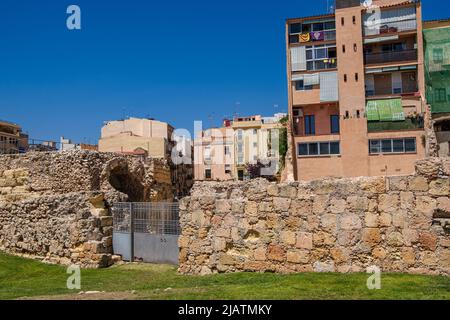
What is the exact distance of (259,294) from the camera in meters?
8.31

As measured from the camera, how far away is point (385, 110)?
147 feet

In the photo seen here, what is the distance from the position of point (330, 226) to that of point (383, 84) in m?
39.1

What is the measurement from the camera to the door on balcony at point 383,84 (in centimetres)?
4650

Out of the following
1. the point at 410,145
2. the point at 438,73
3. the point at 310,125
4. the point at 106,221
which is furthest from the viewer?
the point at 438,73

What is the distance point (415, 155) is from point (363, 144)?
4582 millimetres

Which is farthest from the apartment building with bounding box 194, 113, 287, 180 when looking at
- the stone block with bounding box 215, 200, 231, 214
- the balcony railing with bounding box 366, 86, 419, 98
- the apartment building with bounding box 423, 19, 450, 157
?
the stone block with bounding box 215, 200, 231, 214

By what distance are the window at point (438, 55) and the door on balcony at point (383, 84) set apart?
532 cm

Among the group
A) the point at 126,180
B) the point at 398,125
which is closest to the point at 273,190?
the point at 126,180

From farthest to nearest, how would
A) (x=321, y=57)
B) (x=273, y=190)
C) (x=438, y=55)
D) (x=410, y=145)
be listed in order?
(x=321, y=57) → (x=438, y=55) → (x=410, y=145) → (x=273, y=190)

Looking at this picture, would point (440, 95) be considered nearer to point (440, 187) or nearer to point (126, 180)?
point (126, 180)

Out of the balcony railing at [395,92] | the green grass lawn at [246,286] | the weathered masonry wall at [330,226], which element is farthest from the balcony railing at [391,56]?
the weathered masonry wall at [330,226]

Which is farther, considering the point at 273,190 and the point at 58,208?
the point at 58,208
